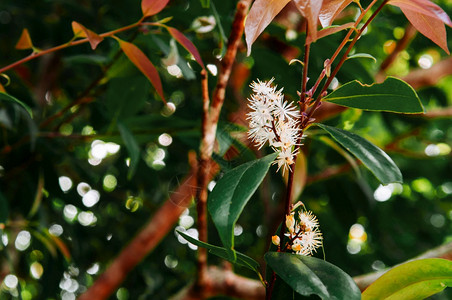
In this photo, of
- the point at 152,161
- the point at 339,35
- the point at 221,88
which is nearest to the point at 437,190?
the point at 152,161

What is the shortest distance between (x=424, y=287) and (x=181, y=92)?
1.12 metres

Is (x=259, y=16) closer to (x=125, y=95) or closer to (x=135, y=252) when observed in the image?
(x=125, y=95)

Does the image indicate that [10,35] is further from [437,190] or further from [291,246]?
[437,190]

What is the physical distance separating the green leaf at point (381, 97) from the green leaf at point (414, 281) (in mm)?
132

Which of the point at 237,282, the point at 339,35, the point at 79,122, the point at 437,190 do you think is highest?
the point at 339,35

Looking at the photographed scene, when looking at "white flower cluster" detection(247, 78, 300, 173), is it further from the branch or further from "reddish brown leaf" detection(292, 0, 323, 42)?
the branch

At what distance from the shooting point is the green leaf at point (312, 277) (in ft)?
1.13

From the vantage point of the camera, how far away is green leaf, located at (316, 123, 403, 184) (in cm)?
36

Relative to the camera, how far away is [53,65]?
56.2 inches

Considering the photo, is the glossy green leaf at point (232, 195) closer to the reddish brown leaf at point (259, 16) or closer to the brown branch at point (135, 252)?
the reddish brown leaf at point (259, 16)

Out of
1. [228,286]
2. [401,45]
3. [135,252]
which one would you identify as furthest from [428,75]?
[135,252]

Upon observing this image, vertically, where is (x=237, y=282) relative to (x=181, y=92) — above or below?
above

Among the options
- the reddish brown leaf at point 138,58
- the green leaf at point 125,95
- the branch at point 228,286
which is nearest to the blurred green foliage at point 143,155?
the green leaf at point 125,95

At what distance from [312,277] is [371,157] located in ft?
0.34
